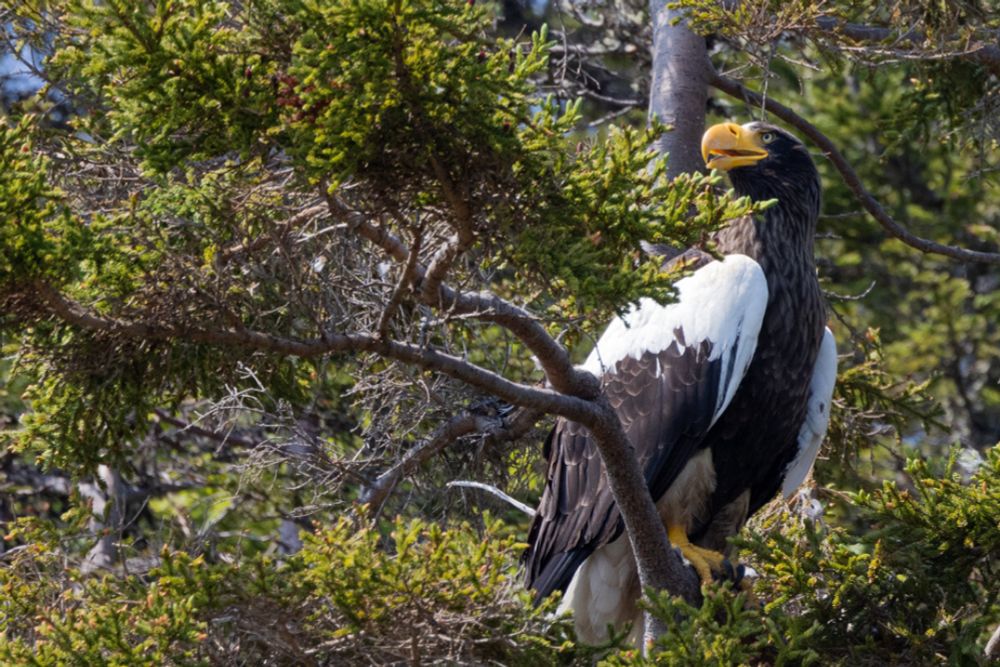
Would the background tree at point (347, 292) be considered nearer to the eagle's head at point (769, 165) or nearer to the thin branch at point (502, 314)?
the thin branch at point (502, 314)

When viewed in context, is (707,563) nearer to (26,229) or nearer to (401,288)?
(401,288)

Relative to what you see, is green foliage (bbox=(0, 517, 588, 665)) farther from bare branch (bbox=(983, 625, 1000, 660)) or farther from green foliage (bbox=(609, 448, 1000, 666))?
bare branch (bbox=(983, 625, 1000, 660))

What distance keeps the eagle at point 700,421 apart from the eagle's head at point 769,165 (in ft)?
1.20

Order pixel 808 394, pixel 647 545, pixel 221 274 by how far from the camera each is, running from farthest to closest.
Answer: pixel 808 394 → pixel 647 545 → pixel 221 274

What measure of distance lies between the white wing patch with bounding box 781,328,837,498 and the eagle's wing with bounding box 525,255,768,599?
19.2 inches

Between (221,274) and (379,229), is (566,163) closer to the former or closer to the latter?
(379,229)

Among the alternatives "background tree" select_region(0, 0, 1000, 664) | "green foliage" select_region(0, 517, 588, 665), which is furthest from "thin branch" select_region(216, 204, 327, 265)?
"green foliage" select_region(0, 517, 588, 665)

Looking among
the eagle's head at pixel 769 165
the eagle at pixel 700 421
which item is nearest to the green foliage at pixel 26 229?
the eagle at pixel 700 421

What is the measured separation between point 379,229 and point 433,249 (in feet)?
1.52

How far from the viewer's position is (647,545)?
392 cm

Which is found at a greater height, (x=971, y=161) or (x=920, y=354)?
(x=971, y=161)

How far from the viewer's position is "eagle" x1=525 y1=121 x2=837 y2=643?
4.69 m

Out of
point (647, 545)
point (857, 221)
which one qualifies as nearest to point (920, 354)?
point (857, 221)

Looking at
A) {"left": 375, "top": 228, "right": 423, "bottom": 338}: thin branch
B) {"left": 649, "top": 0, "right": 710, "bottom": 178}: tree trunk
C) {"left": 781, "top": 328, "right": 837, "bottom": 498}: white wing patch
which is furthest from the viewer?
{"left": 649, "top": 0, "right": 710, "bottom": 178}: tree trunk
